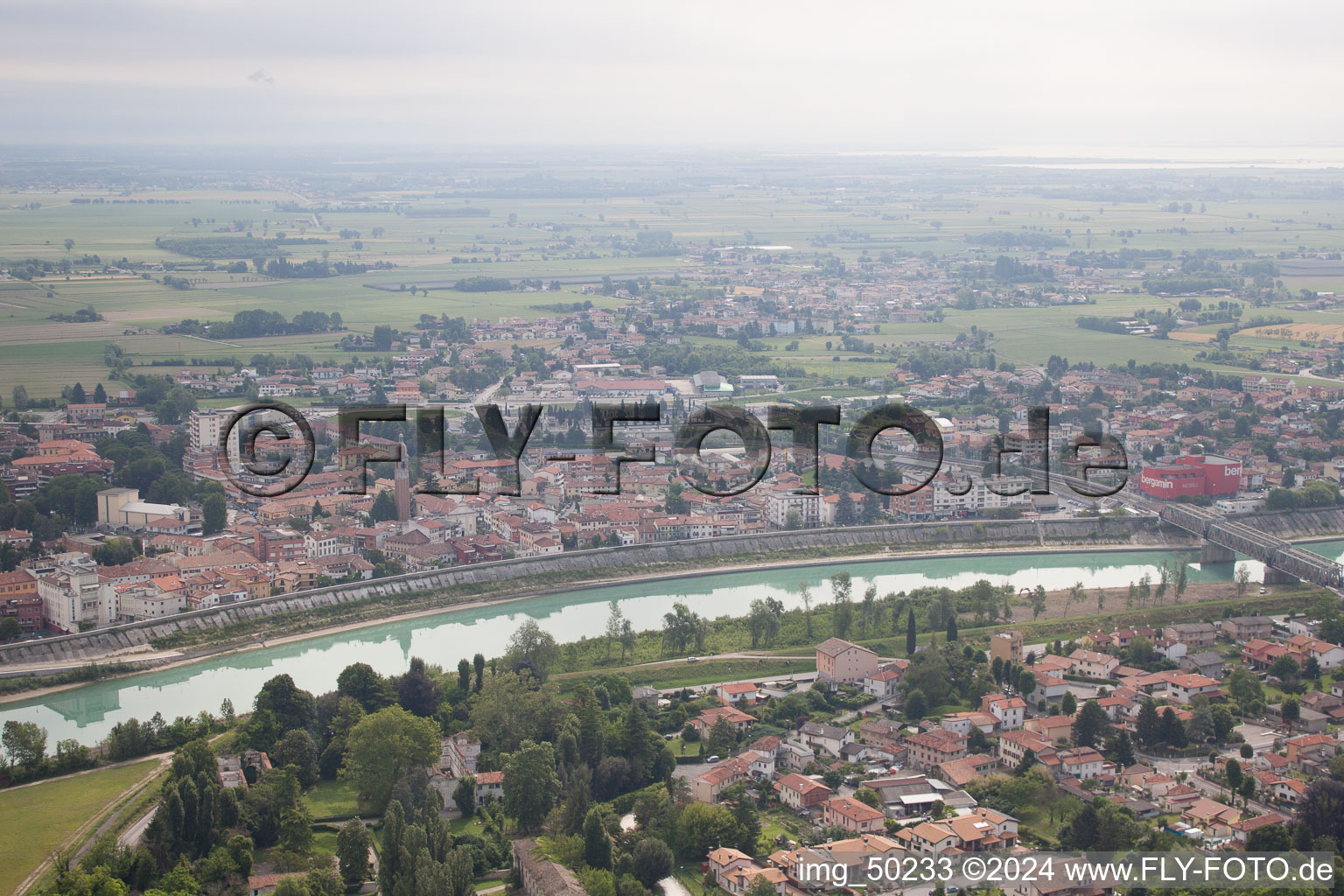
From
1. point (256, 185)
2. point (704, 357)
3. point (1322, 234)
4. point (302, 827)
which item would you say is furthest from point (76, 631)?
point (256, 185)

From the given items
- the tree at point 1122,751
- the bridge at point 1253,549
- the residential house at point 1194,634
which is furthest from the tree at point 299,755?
the bridge at point 1253,549

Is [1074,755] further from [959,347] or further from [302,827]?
[959,347]

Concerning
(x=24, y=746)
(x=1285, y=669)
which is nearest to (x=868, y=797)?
(x=1285, y=669)

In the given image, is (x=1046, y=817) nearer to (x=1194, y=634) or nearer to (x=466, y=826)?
(x=466, y=826)

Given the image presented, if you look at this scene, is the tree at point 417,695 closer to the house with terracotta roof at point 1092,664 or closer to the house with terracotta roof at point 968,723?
the house with terracotta roof at point 968,723

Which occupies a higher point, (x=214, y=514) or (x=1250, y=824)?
(x=214, y=514)
